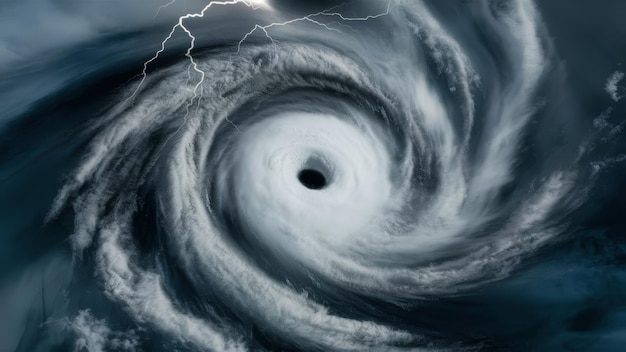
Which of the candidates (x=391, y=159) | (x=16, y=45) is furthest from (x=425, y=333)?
(x=16, y=45)

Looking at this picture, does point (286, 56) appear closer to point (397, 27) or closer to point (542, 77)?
point (397, 27)

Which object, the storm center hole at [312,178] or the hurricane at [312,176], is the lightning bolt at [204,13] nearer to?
the hurricane at [312,176]

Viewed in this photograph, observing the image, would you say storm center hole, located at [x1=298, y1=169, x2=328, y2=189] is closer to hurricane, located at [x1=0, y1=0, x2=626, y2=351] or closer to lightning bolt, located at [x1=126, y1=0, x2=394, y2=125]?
hurricane, located at [x1=0, y1=0, x2=626, y2=351]

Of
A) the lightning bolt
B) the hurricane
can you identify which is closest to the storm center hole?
the hurricane

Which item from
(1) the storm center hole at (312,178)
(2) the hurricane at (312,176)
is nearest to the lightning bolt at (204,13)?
(2) the hurricane at (312,176)

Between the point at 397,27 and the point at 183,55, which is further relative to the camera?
the point at 397,27

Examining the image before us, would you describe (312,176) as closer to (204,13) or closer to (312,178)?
(312,178)

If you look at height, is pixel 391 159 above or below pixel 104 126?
above
